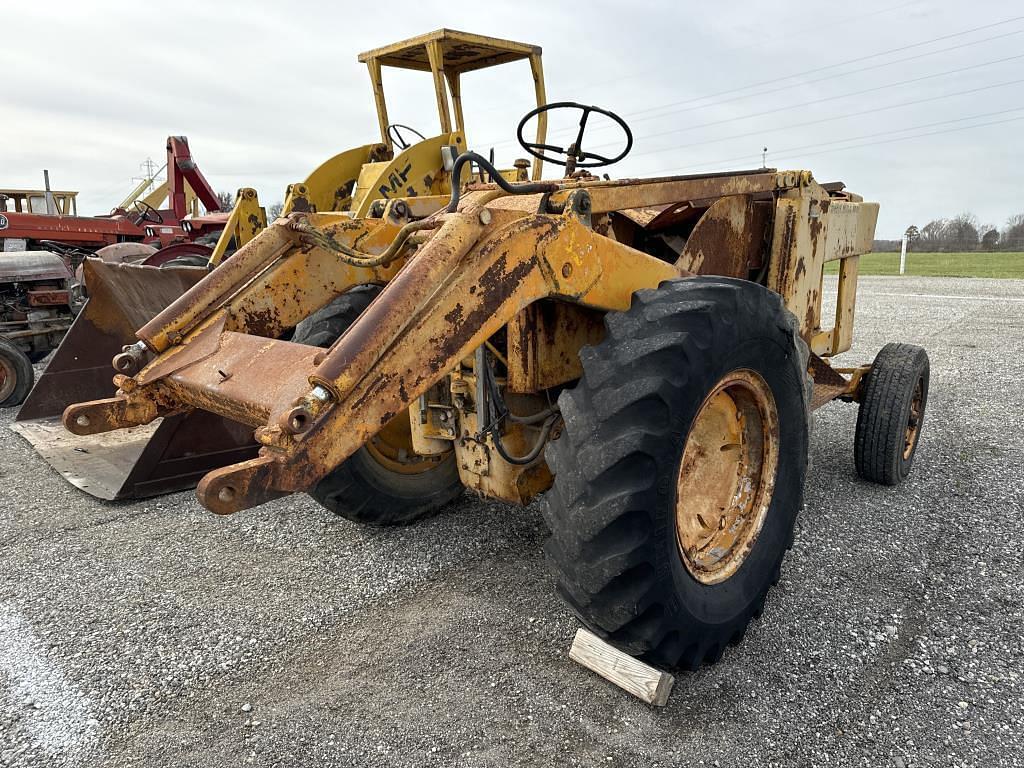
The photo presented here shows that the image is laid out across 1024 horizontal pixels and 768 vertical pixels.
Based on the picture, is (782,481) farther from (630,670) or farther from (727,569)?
(630,670)

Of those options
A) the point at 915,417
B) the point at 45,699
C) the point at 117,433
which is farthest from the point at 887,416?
the point at 117,433

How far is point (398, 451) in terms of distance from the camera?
12.1ft

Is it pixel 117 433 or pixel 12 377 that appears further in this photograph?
pixel 12 377

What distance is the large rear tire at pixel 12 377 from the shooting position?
7.04 meters

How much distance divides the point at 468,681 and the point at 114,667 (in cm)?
133

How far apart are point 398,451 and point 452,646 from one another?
1221 mm

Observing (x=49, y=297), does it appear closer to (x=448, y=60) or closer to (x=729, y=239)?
(x=448, y=60)

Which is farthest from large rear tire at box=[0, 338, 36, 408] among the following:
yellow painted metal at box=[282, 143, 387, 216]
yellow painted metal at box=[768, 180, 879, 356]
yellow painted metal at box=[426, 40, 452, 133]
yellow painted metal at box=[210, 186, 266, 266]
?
yellow painted metal at box=[768, 180, 879, 356]

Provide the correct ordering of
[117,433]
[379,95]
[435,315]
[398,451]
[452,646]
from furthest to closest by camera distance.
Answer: [379,95], [117,433], [398,451], [452,646], [435,315]

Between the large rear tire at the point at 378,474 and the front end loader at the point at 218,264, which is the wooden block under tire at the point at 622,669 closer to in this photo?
the large rear tire at the point at 378,474

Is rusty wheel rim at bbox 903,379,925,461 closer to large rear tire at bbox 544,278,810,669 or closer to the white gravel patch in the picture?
large rear tire at bbox 544,278,810,669

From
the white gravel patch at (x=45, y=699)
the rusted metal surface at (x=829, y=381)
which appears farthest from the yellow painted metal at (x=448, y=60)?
the white gravel patch at (x=45, y=699)

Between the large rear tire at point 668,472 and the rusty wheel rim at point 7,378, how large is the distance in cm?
701

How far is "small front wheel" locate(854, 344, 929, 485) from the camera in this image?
4086 mm
